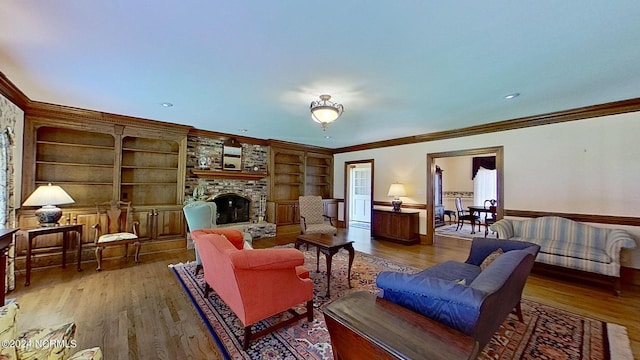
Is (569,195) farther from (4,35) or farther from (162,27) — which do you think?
(4,35)

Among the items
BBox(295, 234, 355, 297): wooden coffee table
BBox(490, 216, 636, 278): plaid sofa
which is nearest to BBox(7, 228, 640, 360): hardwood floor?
BBox(490, 216, 636, 278): plaid sofa

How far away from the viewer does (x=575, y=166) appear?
13.0 feet

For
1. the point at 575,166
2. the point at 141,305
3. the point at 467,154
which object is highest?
the point at 467,154

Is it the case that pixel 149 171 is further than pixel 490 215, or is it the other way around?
pixel 490 215

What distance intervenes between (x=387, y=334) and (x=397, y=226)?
5019mm

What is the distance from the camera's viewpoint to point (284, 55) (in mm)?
2336

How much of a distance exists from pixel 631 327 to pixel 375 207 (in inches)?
192

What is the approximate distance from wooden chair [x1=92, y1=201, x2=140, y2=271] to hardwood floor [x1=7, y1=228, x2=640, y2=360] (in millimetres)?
384

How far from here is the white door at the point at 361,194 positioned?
8.88m

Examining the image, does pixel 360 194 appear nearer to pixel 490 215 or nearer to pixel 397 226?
pixel 397 226

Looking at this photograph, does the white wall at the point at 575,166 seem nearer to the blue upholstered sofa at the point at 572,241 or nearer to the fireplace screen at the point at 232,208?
the blue upholstered sofa at the point at 572,241

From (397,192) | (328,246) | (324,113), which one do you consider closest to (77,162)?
(324,113)

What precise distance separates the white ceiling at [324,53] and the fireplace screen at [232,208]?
267 cm

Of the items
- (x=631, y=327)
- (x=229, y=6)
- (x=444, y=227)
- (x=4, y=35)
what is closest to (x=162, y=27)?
(x=229, y=6)
